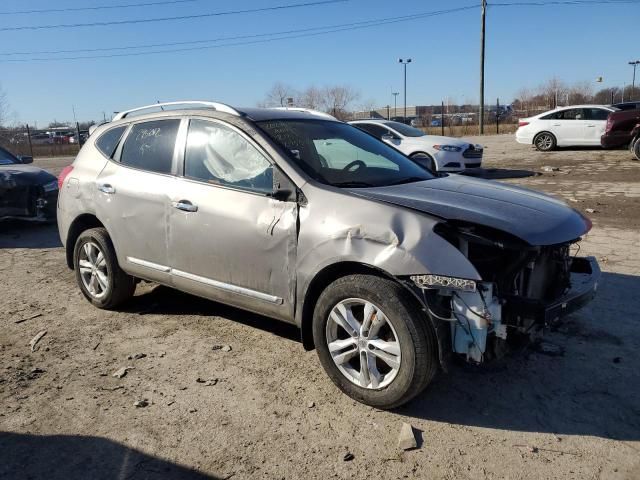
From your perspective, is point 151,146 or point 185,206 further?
point 151,146

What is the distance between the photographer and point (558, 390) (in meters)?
3.38

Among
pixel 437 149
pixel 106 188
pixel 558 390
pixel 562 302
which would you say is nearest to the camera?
pixel 562 302

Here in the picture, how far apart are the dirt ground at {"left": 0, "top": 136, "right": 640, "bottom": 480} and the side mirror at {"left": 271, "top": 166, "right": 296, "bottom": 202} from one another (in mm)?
1210

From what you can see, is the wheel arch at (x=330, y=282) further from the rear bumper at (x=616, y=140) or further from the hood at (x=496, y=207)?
the rear bumper at (x=616, y=140)

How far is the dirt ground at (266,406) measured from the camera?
2734 millimetres

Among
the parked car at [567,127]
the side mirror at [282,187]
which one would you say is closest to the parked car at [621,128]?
the parked car at [567,127]

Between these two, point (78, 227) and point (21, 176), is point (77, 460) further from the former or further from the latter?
point (21, 176)

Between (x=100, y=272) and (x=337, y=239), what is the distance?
2.72m

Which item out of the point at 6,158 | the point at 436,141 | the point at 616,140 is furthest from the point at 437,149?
the point at 6,158

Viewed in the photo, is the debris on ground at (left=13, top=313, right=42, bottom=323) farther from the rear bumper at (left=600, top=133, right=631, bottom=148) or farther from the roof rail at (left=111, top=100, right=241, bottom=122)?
the rear bumper at (left=600, top=133, right=631, bottom=148)

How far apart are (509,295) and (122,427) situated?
2.31m

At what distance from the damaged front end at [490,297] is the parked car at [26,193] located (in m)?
7.65

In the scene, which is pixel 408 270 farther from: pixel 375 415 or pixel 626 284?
pixel 626 284

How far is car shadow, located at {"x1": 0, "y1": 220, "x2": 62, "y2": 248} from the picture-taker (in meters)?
7.94
